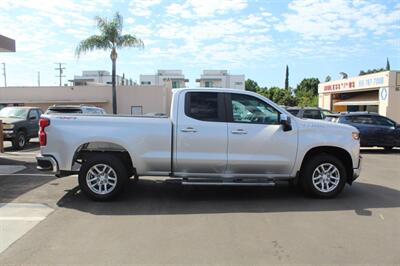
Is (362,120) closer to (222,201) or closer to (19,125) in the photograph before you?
(222,201)

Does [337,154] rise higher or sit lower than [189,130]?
lower

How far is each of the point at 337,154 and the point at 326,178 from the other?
21.4 inches

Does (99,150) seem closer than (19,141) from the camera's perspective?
Yes

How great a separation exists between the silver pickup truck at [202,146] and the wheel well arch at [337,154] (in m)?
0.03

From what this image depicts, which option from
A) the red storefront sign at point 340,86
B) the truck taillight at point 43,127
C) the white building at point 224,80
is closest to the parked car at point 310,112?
the red storefront sign at point 340,86

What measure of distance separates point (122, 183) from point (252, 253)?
3.29 meters

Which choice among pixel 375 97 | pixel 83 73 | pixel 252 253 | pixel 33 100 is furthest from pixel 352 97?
pixel 83 73

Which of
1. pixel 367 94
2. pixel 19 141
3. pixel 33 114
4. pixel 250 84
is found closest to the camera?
pixel 19 141

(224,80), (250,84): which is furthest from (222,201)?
(250,84)

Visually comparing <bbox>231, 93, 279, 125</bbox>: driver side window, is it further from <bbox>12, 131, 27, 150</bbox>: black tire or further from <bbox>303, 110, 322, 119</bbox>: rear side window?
<bbox>303, 110, 322, 119</bbox>: rear side window

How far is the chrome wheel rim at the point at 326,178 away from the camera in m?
8.33

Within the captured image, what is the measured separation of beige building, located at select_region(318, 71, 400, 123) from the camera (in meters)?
29.8

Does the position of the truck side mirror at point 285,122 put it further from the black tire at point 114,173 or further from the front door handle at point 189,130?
the black tire at point 114,173

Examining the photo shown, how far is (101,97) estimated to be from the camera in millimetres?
44312
